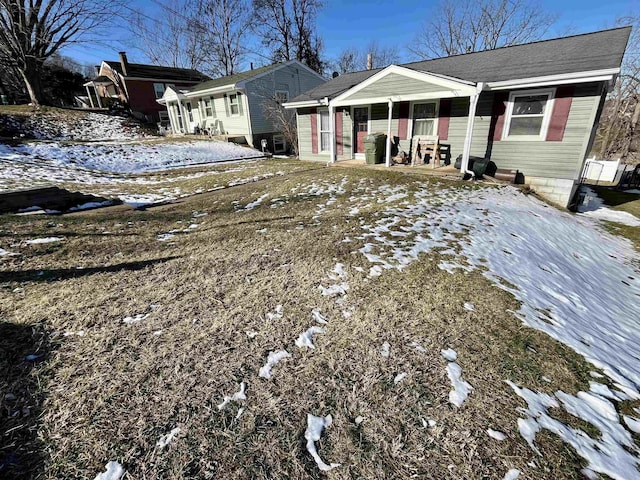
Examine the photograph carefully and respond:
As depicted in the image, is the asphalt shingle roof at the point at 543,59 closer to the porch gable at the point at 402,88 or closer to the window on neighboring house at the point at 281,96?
the porch gable at the point at 402,88

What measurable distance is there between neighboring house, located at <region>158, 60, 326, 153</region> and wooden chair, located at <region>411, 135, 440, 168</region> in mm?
11389

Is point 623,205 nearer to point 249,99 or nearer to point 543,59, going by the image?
point 543,59

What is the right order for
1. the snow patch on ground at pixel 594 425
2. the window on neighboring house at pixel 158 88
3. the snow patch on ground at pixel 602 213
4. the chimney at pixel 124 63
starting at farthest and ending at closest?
the window on neighboring house at pixel 158 88, the chimney at pixel 124 63, the snow patch on ground at pixel 602 213, the snow patch on ground at pixel 594 425

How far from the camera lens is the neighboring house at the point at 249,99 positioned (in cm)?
1814

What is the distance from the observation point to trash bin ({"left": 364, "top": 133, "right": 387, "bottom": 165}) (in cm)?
1086

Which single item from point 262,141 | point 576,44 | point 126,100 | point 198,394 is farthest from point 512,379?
point 126,100

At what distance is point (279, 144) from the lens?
20.3 metres

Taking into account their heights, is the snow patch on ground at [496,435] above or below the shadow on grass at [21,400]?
below

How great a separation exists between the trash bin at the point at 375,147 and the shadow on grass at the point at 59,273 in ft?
28.8

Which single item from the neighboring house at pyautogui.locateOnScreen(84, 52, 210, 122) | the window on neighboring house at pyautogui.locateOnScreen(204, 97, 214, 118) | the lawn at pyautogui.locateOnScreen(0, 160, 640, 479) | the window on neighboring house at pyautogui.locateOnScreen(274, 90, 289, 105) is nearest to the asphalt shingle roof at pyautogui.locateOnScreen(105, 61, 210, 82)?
the neighboring house at pyautogui.locateOnScreen(84, 52, 210, 122)

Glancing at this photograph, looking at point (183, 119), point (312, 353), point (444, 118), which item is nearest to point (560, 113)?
point (444, 118)

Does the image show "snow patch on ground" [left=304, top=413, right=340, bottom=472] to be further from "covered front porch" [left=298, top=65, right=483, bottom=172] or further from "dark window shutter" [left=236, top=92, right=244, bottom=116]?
"dark window shutter" [left=236, top=92, right=244, bottom=116]

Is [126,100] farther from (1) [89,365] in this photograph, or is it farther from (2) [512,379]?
(2) [512,379]

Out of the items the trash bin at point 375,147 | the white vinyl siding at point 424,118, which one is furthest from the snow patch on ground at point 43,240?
the white vinyl siding at point 424,118
